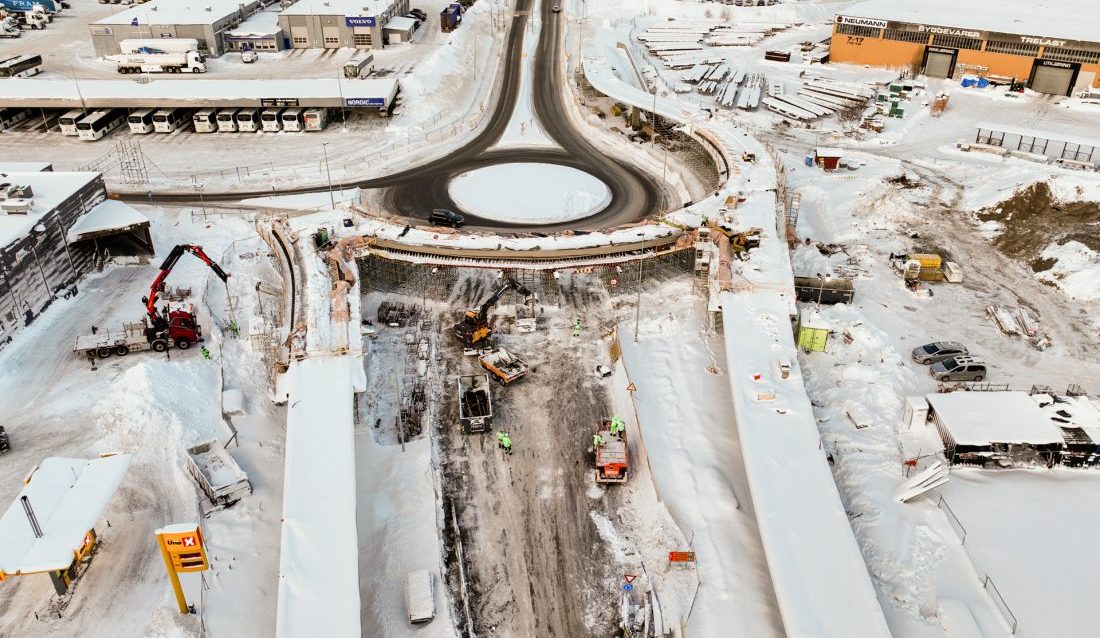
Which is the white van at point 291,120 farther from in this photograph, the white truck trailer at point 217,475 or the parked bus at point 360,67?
the white truck trailer at point 217,475

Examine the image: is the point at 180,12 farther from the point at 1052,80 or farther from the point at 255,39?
the point at 1052,80

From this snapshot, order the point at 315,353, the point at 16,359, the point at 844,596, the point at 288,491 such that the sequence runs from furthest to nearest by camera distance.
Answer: the point at 16,359 → the point at 315,353 → the point at 288,491 → the point at 844,596

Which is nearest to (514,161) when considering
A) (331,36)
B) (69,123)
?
(331,36)

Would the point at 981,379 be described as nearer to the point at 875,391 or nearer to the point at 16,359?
the point at 875,391

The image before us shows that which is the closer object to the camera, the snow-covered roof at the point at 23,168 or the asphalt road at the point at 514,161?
the snow-covered roof at the point at 23,168

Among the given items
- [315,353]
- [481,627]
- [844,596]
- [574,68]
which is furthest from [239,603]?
[574,68]

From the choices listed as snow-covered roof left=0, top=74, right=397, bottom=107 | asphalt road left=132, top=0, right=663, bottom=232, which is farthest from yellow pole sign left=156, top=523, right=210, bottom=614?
snow-covered roof left=0, top=74, right=397, bottom=107

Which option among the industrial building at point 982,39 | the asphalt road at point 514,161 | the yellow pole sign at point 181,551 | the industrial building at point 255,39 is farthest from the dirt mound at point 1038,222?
the industrial building at point 255,39
